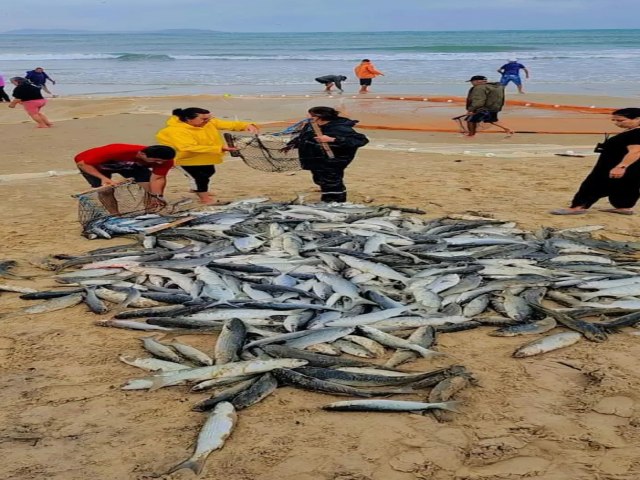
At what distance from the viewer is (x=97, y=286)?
6.17 m

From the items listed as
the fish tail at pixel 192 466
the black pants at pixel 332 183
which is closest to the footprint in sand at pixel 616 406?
the fish tail at pixel 192 466

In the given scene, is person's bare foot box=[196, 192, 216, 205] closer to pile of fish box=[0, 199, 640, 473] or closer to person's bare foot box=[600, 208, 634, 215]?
pile of fish box=[0, 199, 640, 473]

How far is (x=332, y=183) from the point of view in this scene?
9.45 metres

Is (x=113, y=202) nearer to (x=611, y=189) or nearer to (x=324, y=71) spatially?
(x=611, y=189)

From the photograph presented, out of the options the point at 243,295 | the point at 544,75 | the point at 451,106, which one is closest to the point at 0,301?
the point at 243,295

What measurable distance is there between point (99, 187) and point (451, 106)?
15.2m

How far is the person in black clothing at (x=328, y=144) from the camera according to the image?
907 cm

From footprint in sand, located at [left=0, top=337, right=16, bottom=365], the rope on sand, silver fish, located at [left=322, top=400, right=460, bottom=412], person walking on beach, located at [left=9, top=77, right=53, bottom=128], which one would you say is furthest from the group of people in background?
the rope on sand

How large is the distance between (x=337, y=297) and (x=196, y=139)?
441 cm

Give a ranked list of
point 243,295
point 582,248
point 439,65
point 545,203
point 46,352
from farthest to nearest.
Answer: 1. point 439,65
2. point 545,203
3. point 582,248
4. point 243,295
5. point 46,352

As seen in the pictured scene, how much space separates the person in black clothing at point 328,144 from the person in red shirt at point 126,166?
1.80 meters

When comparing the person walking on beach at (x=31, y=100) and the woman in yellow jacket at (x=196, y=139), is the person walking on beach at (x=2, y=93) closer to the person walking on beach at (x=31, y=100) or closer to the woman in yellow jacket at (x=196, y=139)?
the person walking on beach at (x=31, y=100)

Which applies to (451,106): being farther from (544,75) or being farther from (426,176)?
(544,75)

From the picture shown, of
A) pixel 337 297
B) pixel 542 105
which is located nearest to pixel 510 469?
pixel 337 297
